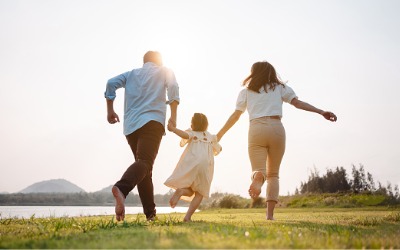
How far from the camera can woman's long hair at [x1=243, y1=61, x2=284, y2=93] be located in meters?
6.66

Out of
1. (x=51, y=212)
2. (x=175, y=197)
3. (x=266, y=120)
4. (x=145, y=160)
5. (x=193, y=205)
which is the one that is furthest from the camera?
(x=51, y=212)

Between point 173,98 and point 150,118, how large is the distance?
48cm

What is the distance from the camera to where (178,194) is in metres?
5.89

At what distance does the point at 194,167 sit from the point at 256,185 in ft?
3.09

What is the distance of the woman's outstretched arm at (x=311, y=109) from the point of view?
21.0 feet

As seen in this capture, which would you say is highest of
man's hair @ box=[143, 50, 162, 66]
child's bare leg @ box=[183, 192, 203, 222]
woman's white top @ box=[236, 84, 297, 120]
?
man's hair @ box=[143, 50, 162, 66]

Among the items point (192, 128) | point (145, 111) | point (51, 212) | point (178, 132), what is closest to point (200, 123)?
point (192, 128)

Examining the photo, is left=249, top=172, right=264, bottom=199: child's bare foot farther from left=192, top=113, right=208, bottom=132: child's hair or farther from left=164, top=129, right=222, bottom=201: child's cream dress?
left=192, top=113, right=208, bottom=132: child's hair

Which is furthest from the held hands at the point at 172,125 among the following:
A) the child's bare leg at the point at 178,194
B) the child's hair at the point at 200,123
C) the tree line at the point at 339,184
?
the tree line at the point at 339,184

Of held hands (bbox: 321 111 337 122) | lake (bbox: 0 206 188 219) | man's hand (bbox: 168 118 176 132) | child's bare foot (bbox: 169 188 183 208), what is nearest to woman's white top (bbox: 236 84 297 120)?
held hands (bbox: 321 111 337 122)

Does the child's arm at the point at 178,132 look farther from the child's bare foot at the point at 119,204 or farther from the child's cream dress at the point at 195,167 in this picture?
the child's bare foot at the point at 119,204

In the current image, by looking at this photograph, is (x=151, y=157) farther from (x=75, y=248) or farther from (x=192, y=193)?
(x=75, y=248)

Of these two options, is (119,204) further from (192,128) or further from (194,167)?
(192,128)

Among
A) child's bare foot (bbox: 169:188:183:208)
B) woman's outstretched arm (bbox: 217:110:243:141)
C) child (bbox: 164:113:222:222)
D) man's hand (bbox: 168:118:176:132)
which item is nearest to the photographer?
child's bare foot (bbox: 169:188:183:208)
